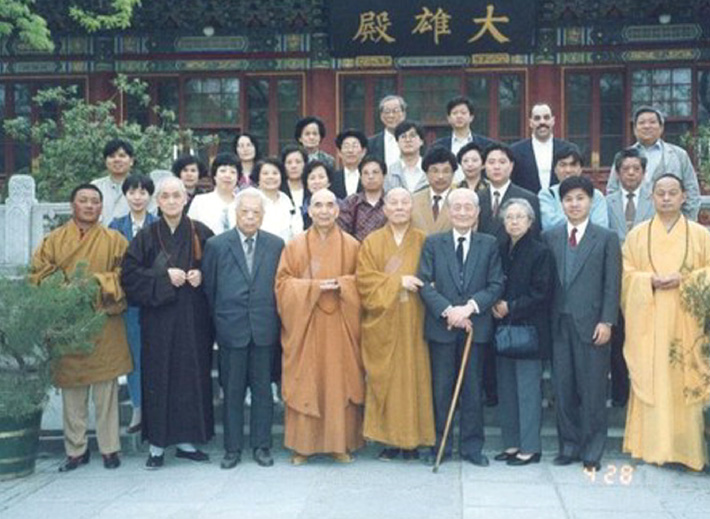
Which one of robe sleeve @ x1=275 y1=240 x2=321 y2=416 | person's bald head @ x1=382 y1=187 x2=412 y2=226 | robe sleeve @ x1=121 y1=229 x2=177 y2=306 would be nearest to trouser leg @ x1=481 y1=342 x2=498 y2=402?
person's bald head @ x1=382 y1=187 x2=412 y2=226

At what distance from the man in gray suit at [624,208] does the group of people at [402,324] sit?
0.09 ft

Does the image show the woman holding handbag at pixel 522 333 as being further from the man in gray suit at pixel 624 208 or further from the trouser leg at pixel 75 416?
the trouser leg at pixel 75 416

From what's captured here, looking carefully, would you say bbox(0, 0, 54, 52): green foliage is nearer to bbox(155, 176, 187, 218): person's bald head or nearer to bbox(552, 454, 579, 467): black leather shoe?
bbox(155, 176, 187, 218): person's bald head

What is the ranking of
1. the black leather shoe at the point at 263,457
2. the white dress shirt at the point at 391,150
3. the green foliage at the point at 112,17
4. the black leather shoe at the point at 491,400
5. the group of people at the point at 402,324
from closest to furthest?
the group of people at the point at 402,324, the black leather shoe at the point at 263,457, the black leather shoe at the point at 491,400, the white dress shirt at the point at 391,150, the green foliage at the point at 112,17

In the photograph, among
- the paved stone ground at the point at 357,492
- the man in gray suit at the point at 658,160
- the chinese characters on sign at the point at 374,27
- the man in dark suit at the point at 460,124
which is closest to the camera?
the paved stone ground at the point at 357,492

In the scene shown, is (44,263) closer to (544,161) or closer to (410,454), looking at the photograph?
(410,454)

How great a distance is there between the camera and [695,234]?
6832 mm

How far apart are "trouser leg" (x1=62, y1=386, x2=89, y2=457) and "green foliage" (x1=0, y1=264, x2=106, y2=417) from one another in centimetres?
18

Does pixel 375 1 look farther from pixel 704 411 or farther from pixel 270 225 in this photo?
pixel 704 411

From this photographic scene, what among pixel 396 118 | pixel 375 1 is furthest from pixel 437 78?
pixel 396 118

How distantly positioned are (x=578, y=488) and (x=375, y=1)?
8570 mm

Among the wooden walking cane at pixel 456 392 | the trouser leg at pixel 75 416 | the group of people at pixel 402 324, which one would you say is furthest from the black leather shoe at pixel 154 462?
the wooden walking cane at pixel 456 392

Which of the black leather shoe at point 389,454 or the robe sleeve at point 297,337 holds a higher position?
the robe sleeve at point 297,337

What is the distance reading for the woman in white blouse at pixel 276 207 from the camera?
7.76 meters
